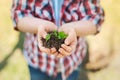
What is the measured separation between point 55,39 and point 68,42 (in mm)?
45

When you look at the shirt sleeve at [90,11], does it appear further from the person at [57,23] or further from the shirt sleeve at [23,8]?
the shirt sleeve at [23,8]

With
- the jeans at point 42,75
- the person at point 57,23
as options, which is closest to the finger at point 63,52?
the person at point 57,23

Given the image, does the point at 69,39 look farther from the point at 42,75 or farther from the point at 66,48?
the point at 42,75

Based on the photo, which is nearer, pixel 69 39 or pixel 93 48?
pixel 69 39

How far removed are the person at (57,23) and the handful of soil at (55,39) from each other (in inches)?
0.9

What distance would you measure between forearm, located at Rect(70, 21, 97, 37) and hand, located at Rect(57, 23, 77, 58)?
2 cm

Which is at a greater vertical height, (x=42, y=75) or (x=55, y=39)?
(x=55, y=39)

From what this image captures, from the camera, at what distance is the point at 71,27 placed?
125cm

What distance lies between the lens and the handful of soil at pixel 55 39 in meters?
1.18

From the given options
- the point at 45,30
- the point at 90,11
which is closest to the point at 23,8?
the point at 45,30

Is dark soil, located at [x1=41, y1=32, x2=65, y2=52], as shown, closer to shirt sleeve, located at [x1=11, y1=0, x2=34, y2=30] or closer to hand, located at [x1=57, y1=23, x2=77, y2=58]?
hand, located at [x1=57, y1=23, x2=77, y2=58]

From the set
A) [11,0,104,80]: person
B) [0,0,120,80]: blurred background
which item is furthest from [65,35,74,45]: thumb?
[0,0,120,80]: blurred background

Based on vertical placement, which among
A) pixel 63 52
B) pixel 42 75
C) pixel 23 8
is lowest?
pixel 42 75

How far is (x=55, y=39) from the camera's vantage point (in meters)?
1.18
